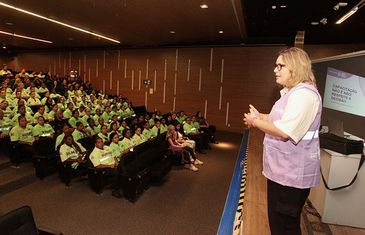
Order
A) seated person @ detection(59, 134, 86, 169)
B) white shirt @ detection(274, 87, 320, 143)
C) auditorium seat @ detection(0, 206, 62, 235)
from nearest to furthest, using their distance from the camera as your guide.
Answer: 1. white shirt @ detection(274, 87, 320, 143)
2. auditorium seat @ detection(0, 206, 62, 235)
3. seated person @ detection(59, 134, 86, 169)

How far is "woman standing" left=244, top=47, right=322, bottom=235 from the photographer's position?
56.6 inches

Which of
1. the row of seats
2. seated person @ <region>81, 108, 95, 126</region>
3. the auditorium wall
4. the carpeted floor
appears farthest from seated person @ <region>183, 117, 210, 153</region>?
the auditorium wall

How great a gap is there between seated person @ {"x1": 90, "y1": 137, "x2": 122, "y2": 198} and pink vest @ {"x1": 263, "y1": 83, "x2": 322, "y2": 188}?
3.91 metres

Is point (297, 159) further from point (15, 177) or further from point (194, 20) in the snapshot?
point (194, 20)

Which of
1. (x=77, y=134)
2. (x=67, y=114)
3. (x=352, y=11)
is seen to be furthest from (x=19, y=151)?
(x=352, y=11)

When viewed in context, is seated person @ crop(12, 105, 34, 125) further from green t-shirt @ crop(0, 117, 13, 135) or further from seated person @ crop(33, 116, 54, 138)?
seated person @ crop(33, 116, 54, 138)

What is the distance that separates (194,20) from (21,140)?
5.33 meters

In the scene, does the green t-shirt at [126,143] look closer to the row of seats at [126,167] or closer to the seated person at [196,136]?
the row of seats at [126,167]

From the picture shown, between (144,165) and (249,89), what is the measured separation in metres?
7.24

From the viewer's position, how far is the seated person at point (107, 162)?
16.8ft

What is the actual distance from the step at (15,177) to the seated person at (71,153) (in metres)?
0.86

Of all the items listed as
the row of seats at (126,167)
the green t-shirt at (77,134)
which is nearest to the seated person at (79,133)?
the green t-shirt at (77,134)

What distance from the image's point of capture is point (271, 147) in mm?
1584

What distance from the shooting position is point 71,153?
5.64 metres
